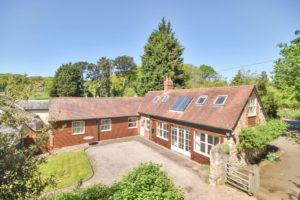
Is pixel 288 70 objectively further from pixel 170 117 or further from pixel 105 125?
pixel 105 125

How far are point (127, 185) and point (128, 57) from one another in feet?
207

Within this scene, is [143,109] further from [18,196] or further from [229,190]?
[18,196]

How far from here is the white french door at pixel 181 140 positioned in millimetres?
15162

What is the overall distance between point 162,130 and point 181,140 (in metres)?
3.14

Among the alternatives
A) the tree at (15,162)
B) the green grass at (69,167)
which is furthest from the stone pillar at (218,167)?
the tree at (15,162)

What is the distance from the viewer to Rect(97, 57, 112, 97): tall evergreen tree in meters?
57.2

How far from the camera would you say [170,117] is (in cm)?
1683

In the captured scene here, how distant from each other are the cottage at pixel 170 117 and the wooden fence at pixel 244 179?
7.09 ft

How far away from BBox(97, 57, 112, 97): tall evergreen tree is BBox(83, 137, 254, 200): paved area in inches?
1529

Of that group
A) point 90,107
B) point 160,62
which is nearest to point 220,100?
point 90,107

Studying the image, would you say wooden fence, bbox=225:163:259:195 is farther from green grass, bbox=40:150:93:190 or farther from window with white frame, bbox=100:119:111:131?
window with white frame, bbox=100:119:111:131

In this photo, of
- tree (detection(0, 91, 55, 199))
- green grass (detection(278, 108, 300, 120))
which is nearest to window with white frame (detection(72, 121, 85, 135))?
tree (detection(0, 91, 55, 199))

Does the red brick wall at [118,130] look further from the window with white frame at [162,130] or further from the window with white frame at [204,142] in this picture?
the window with white frame at [204,142]

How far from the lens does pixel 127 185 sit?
6.33m
